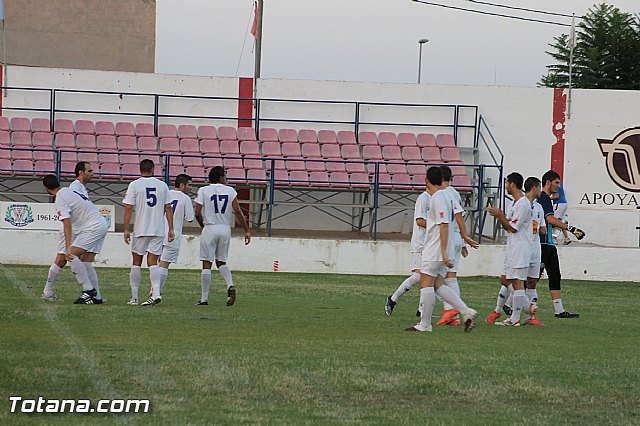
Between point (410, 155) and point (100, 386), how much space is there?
22817 mm

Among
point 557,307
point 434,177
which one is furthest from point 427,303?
point 557,307

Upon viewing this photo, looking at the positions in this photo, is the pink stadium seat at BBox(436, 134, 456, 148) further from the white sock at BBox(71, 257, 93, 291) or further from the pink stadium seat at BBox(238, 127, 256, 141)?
the white sock at BBox(71, 257, 93, 291)

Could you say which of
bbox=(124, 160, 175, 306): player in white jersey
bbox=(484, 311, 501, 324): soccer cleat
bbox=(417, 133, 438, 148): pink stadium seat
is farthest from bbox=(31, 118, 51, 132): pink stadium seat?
bbox=(484, 311, 501, 324): soccer cleat

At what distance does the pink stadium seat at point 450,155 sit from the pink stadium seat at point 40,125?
427 inches

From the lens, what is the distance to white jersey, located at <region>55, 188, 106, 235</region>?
1411 cm

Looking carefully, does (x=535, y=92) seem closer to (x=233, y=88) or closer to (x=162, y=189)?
(x=233, y=88)

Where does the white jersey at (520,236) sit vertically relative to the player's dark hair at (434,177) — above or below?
below

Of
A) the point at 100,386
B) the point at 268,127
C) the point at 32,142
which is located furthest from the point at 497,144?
the point at 100,386

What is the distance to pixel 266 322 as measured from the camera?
502 inches

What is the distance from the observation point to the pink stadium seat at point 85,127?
2923 cm

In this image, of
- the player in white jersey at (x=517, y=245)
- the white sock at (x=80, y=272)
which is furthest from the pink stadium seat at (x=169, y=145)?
the player in white jersey at (x=517, y=245)

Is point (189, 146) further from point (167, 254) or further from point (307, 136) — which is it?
point (167, 254)

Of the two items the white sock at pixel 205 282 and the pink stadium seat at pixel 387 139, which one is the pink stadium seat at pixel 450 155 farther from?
the white sock at pixel 205 282

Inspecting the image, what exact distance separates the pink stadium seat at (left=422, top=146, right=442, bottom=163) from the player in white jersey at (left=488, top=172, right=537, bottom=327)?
52.8 ft
